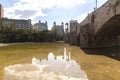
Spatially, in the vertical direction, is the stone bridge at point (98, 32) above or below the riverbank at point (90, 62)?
above

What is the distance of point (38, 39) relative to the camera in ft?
332

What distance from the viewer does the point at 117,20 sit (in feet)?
96.3

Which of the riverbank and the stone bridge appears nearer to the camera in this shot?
the riverbank

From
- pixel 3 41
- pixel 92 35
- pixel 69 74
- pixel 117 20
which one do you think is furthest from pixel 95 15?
pixel 3 41

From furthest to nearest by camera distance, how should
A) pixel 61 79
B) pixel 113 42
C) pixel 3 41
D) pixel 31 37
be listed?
pixel 31 37 < pixel 3 41 < pixel 113 42 < pixel 61 79

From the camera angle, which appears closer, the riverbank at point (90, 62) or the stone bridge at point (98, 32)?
the riverbank at point (90, 62)

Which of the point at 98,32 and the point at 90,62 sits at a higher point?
the point at 98,32

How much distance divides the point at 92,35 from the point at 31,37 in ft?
194

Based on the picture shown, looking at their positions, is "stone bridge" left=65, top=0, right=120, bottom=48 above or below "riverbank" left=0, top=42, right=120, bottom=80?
above

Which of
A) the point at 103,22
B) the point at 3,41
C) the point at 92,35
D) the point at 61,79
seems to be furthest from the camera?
the point at 3,41

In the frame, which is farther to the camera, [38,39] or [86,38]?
[38,39]

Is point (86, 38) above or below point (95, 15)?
below

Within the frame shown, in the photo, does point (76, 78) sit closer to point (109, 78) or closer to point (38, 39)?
point (109, 78)

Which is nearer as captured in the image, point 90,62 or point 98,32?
point 90,62
